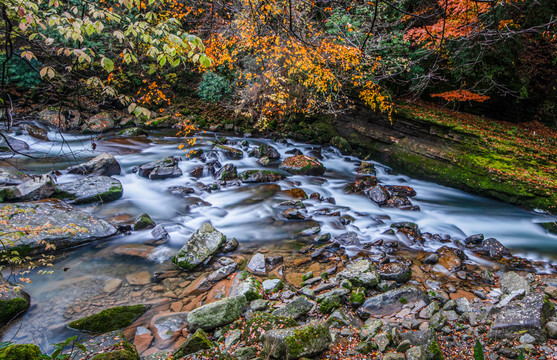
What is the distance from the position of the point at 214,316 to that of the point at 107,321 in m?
1.35

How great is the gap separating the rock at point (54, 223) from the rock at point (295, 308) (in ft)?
12.7

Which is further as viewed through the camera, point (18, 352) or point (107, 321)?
point (107, 321)

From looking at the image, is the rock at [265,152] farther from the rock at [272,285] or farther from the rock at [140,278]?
the rock at [272,285]

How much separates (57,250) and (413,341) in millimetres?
5702

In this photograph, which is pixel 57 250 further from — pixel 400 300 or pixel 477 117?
pixel 477 117

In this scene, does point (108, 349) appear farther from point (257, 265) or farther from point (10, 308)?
point (257, 265)

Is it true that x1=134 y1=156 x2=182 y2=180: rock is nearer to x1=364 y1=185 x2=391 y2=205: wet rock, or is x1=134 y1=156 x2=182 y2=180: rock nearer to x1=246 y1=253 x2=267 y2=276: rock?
x1=246 y1=253 x2=267 y2=276: rock

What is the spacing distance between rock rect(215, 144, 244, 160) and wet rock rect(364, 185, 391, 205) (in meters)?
4.79

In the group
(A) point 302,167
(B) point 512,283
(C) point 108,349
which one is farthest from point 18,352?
(A) point 302,167

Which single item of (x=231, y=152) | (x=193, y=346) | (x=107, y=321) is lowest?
(x=107, y=321)

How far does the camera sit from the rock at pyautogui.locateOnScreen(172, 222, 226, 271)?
4953 millimetres

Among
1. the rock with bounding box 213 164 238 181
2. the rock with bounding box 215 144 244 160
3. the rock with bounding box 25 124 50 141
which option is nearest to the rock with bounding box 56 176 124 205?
the rock with bounding box 213 164 238 181

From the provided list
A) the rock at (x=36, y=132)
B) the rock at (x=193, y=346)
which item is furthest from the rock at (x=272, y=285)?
the rock at (x=36, y=132)

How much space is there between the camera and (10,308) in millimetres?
3672
